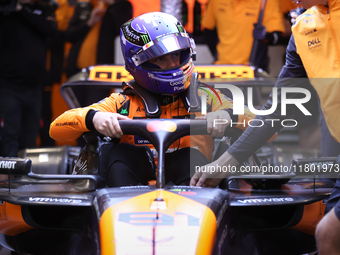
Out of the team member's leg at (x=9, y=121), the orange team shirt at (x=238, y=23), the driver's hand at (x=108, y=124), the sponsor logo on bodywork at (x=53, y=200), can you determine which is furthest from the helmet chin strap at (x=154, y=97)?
the orange team shirt at (x=238, y=23)

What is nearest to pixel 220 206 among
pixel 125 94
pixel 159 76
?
pixel 159 76

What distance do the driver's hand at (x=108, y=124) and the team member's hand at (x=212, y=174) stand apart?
0.41 m

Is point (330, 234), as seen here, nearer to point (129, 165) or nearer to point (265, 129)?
point (265, 129)

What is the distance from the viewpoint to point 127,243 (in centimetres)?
141

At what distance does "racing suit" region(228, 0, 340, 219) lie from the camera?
1856 millimetres

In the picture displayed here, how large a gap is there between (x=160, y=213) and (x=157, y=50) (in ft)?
3.49

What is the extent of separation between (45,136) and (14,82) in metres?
1.61

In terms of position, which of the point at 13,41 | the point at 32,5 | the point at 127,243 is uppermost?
the point at 32,5

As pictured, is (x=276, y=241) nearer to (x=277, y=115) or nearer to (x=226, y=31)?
(x=277, y=115)

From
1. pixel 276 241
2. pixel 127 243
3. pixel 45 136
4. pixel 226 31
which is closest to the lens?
pixel 127 243

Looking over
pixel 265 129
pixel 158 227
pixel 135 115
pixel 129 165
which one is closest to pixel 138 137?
pixel 135 115

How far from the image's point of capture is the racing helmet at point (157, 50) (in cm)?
234

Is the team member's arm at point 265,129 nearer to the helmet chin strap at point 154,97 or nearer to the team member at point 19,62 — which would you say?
the helmet chin strap at point 154,97

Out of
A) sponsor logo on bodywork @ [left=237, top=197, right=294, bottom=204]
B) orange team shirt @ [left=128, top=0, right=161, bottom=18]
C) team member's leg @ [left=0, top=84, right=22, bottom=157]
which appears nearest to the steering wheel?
sponsor logo on bodywork @ [left=237, top=197, right=294, bottom=204]
